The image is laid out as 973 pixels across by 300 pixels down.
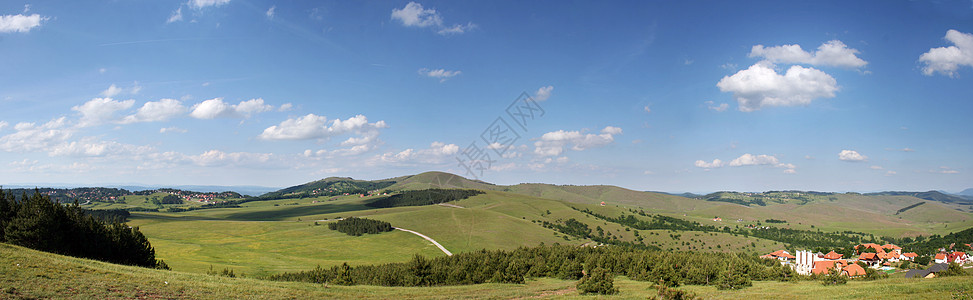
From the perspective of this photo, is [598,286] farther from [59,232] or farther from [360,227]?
[360,227]

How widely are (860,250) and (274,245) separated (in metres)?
180

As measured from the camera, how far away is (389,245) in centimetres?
13200

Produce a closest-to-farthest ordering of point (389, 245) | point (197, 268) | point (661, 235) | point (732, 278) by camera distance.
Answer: point (732, 278) → point (197, 268) → point (389, 245) → point (661, 235)

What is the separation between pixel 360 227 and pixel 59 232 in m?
108

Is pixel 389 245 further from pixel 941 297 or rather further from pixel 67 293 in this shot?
pixel 941 297

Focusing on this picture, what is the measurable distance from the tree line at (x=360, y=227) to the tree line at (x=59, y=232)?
304ft

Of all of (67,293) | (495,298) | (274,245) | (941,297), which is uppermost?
(941,297)

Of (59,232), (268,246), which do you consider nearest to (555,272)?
(59,232)

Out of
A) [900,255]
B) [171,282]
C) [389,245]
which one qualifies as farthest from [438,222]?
[900,255]

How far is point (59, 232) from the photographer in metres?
44.3

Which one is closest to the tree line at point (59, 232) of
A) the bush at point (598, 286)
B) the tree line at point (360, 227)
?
the bush at point (598, 286)

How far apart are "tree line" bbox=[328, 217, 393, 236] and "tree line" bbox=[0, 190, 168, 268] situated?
92.7 metres

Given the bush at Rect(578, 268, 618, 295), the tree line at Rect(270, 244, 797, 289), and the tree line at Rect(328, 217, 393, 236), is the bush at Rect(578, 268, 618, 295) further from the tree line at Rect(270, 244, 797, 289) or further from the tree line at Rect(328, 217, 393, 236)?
the tree line at Rect(328, 217, 393, 236)

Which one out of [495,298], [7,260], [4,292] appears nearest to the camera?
[4,292]
